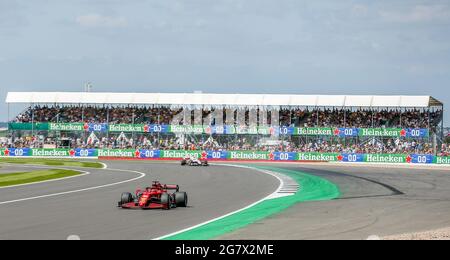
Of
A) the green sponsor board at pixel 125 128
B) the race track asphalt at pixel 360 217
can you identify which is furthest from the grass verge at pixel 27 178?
the green sponsor board at pixel 125 128

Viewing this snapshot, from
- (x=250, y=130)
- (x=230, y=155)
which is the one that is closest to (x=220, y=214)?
(x=250, y=130)

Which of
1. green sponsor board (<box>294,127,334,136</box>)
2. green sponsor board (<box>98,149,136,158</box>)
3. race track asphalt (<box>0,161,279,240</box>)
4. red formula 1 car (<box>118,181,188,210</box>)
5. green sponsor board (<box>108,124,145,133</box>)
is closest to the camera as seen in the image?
race track asphalt (<box>0,161,279,240</box>)

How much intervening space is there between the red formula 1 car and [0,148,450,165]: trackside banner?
4336 cm

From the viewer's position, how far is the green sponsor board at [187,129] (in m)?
70.1

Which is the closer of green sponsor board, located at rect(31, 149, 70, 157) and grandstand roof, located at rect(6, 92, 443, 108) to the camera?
grandstand roof, located at rect(6, 92, 443, 108)

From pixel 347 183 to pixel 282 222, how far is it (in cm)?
1783

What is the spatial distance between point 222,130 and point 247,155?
10.9 feet

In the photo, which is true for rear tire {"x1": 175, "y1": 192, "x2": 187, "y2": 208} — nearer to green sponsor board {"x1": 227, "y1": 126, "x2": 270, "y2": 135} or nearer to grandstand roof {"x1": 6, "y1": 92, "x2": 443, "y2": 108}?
green sponsor board {"x1": 227, "y1": 126, "x2": 270, "y2": 135}

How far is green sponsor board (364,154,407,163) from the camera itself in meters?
63.0

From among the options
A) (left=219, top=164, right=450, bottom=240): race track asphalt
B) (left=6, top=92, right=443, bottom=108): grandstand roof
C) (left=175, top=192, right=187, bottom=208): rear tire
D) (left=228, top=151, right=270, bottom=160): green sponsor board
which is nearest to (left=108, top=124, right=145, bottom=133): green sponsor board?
(left=6, top=92, right=443, bottom=108): grandstand roof

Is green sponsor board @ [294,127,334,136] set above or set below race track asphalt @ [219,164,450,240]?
above
